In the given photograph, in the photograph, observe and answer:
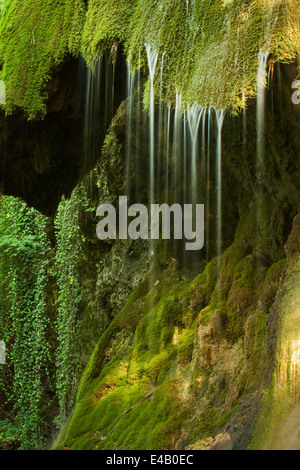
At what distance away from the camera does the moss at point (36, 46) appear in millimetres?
7445

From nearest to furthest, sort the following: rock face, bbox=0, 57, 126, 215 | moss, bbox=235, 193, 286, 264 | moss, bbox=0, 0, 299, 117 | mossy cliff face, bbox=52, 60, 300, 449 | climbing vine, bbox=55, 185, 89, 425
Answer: mossy cliff face, bbox=52, 60, 300, 449 < moss, bbox=0, 0, 299, 117 < moss, bbox=235, 193, 286, 264 < rock face, bbox=0, 57, 126, 215 < climbing vine, bbox=55, 185, 89, 425

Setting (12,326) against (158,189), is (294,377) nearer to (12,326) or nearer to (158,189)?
(158,189)

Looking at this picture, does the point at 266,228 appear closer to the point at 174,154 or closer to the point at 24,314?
the point at 174,154

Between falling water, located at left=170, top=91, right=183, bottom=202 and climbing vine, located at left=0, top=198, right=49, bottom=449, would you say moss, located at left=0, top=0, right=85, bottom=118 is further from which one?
climbing vine, located at left=0, top=198, right=49, bottom=449

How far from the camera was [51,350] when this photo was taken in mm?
13273

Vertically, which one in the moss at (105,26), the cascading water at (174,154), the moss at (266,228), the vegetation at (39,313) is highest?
the moss at (105,26)

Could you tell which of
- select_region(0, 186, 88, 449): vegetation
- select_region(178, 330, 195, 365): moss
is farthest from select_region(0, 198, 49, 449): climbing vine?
select_region(178, 330, 195, 365): moss

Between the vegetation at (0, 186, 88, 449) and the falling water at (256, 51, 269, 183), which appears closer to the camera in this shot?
the falling water at (256, 51, 269, 183)

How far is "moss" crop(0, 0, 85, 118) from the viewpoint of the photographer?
745 centimetres

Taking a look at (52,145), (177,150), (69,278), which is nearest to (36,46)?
(52,145)

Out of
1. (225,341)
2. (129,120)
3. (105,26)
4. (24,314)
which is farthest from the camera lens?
(24,314)

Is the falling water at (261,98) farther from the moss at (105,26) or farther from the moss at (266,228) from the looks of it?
the moss at (105,26)

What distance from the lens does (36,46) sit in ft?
25.2

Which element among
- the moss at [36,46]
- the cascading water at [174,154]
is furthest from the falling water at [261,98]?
the moss at [36,46]
